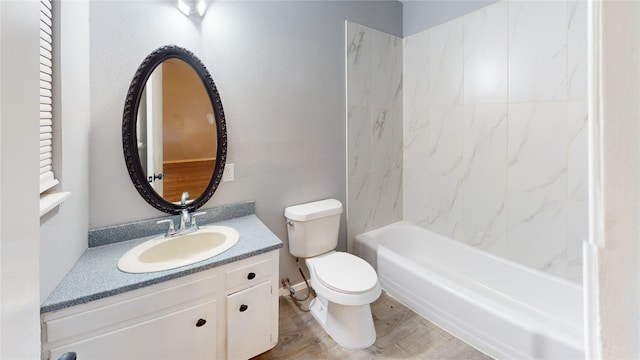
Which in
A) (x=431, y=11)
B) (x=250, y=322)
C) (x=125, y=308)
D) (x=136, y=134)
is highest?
(x=431, y=11)

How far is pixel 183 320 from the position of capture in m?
1.30

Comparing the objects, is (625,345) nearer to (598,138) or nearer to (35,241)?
(598,138)

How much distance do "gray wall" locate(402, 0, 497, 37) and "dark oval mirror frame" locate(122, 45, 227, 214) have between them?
1.96 metres

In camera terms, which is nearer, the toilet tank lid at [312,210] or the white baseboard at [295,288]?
the toilet tank lid at [312,210]

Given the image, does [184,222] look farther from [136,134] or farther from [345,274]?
[345,274]

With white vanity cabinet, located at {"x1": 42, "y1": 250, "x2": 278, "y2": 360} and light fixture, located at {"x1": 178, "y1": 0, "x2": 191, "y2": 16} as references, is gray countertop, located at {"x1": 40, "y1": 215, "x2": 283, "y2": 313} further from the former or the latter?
light fixture, located at {"x1": 178, "y1": 0, "x2": 191, "y2": 16}

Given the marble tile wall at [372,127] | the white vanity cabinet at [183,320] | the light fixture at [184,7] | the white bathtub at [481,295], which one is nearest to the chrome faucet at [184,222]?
the white vanity cabinet at [183,320]

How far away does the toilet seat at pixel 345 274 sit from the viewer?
5.52 ft

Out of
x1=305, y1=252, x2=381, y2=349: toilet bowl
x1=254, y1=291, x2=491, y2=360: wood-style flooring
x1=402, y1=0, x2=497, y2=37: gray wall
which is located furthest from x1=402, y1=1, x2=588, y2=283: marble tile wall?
x1=305, y1=252, x2=381, y2=349: toilet bowl

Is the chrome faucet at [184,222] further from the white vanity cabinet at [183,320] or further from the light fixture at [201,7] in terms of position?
the light fixture at [201,7]

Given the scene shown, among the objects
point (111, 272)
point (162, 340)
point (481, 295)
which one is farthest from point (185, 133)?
point (481, 295)

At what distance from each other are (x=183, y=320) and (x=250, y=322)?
0.35 meters

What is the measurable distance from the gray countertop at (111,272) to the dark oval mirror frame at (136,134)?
255 millimetres

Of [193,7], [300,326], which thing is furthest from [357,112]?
[300,326]
